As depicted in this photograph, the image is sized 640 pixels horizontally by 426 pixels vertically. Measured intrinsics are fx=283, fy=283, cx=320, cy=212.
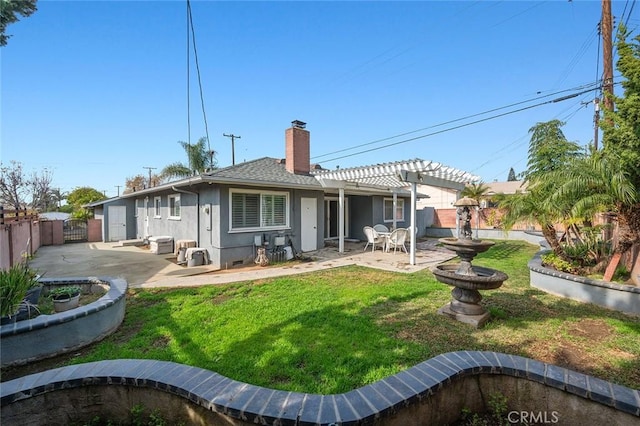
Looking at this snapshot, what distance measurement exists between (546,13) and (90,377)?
1467 centimetres

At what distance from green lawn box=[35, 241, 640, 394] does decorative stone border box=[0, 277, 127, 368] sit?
215 mm

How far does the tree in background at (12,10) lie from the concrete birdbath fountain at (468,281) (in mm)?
7679

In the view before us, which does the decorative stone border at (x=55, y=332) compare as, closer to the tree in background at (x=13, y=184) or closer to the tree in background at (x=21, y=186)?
the tree in background at (x=21, y=186)

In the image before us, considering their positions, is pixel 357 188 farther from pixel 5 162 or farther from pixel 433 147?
pixel 5 162

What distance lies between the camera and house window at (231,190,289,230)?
9.21m

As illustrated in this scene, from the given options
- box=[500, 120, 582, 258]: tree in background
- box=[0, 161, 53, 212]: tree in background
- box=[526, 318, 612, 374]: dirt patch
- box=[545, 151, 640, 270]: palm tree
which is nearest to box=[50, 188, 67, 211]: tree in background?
box=[0, 161, 53, 212]: tree in background

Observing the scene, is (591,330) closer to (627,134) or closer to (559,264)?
(559,264)

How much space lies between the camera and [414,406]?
1990 millimetres

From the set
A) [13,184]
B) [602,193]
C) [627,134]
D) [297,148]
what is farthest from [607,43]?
[13,184]

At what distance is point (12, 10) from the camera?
448 centimetres

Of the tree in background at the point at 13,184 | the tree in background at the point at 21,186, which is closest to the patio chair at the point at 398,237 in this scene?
the tree in background at the point at 21,186

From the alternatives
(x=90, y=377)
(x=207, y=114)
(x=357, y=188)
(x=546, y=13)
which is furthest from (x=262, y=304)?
(x=546, y=13)

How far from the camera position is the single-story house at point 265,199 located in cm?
883

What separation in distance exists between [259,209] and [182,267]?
119 inches
